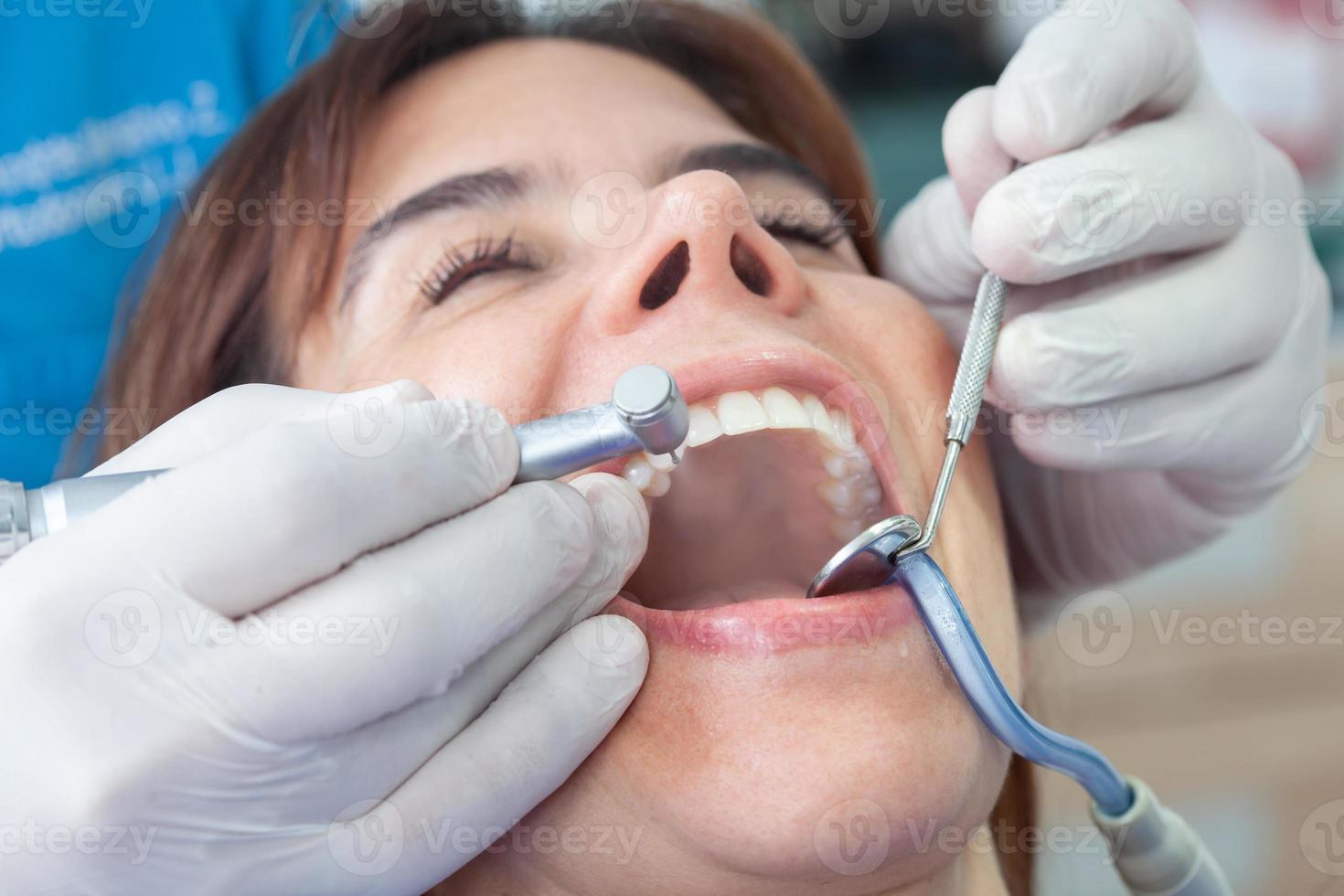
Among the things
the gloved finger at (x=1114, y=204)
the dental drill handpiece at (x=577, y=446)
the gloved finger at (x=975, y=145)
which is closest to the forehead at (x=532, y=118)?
the gloved finger at (x=975, y=145)

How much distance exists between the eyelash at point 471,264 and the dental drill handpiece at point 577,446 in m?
0.36

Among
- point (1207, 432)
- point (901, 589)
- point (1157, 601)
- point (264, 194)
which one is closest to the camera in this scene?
point (901, 589)

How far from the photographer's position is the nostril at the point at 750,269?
3.56ft

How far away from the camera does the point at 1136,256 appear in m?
1.18

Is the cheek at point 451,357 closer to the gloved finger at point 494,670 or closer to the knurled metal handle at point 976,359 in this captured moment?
the gloved finger at point 494,670

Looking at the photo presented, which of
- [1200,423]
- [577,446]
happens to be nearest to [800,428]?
[577,446]

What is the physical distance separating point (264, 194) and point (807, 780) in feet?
3.09

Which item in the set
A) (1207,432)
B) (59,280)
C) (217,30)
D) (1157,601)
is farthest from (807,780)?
(1157,601)

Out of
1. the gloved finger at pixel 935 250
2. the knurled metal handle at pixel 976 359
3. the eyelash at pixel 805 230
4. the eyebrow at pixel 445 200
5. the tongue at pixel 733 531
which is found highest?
the eyebrow at pixel 445 200

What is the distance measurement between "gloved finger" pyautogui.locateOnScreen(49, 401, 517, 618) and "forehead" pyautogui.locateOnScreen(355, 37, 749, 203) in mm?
467

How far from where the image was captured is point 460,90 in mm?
→ 1356

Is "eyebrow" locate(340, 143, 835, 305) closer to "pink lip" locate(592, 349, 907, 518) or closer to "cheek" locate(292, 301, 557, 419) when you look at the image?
"cheek" locate(292, 301, 557, 419)

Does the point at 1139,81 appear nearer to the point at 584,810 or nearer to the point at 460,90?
the point at 460,90

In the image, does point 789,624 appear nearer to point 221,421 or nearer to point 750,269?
point 750,269
